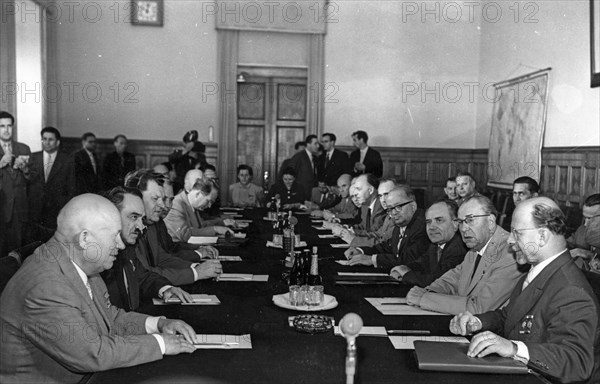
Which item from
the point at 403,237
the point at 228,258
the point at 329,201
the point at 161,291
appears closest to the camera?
the point at 161,291

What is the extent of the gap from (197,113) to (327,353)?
951 centimetres

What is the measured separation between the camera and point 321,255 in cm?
451

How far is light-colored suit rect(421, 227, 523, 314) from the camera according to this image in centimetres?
289

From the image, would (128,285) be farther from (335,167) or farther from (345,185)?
(335,167)

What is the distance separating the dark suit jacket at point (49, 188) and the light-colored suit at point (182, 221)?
2473 millimetres

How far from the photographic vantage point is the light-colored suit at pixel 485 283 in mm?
2887

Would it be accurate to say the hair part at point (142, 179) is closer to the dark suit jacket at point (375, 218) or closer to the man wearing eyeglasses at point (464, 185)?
the dark suit jacket at point (375, 218)

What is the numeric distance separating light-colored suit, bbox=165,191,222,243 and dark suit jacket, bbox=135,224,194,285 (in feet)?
3.48

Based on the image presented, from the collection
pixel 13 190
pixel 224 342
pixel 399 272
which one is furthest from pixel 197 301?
pixel 13 190

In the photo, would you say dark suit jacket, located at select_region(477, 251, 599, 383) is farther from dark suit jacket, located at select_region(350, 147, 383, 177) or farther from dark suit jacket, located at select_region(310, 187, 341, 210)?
dark suit jacket, located at select_region(350, 147, 383, 177)

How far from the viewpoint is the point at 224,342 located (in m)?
2.30

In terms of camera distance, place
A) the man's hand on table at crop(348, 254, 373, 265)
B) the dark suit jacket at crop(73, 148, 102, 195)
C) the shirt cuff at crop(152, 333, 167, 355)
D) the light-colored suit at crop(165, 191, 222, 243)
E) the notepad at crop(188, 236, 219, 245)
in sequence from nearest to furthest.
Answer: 1. the shirt cuff at crop(152, 333, 167, 355)
2. the man's hand on table at crop(348, 254, 373, 265)
3. the notepad at crop(188, 236, 219, 245)
4. the light-colored suit at crop(165, 191, 222, 243)
5. the dark suit jacket at crop(73, 148, 102, 195)

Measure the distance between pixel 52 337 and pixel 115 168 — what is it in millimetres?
8647

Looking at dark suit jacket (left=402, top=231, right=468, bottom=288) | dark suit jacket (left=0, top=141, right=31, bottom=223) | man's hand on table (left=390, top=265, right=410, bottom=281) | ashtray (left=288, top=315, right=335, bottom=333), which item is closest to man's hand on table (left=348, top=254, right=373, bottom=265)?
dark suit jacket (left=402, top=231, right=468, bottom=288)
